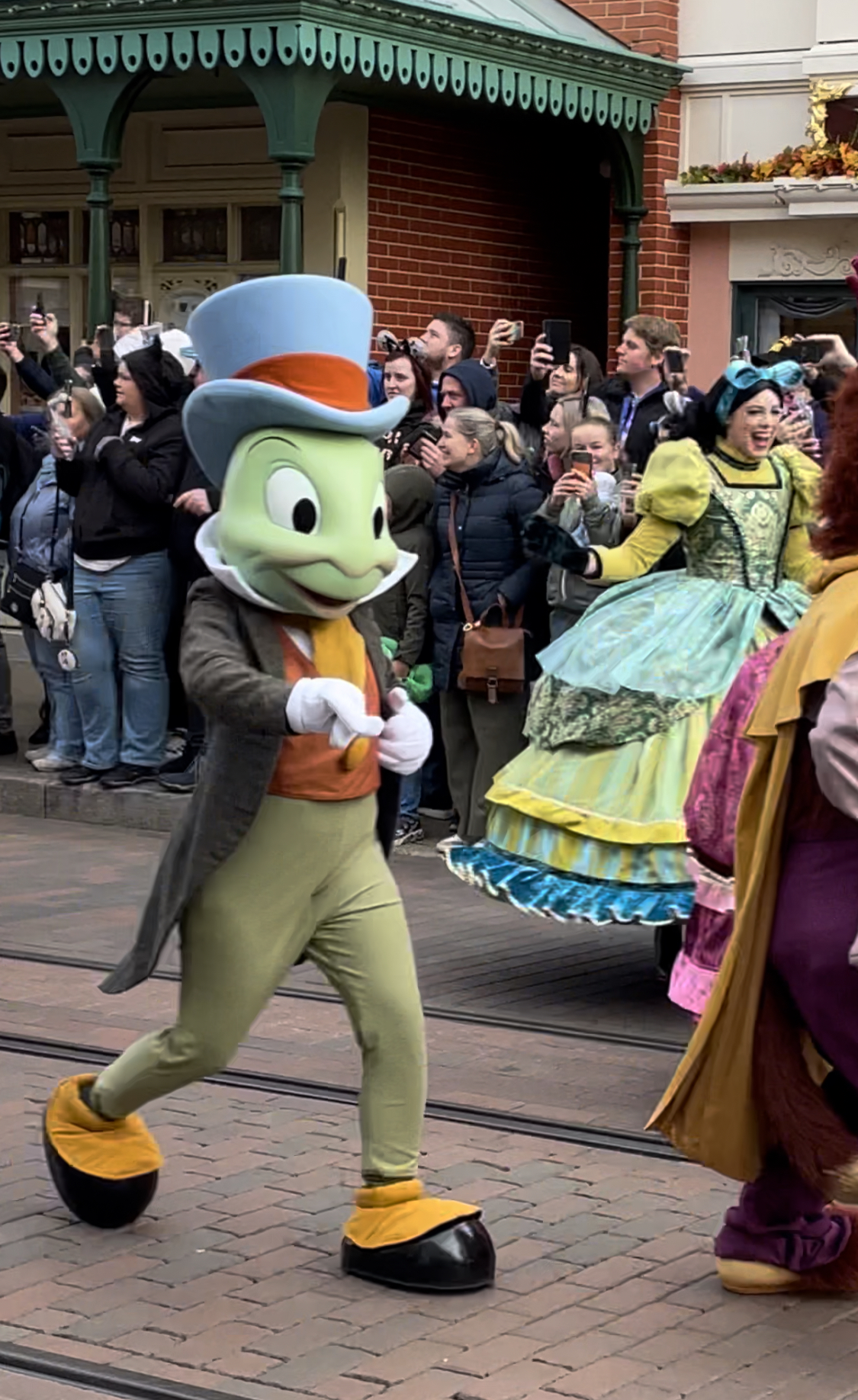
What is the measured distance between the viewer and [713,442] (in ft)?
23.7

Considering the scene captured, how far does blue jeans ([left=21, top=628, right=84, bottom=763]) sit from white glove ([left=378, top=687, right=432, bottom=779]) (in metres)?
5.90

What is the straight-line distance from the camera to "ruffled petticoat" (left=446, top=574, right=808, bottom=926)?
681 centimetres

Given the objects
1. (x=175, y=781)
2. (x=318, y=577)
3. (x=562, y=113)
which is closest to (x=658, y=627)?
(x=318, y=577)

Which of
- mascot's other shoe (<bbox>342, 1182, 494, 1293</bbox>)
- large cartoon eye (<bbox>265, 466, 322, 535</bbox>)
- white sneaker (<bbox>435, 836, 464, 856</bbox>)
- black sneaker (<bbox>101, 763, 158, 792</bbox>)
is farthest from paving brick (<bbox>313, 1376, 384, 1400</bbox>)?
black sneaker (<bbox>101, 763, 158, 792</bbox>)

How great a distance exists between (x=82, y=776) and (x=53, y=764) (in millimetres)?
239

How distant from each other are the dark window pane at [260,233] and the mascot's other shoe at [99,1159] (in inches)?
424

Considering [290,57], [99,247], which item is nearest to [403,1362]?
[290,57]

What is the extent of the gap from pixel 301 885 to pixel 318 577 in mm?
613

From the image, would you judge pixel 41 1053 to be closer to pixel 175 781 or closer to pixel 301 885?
pixel 301 885

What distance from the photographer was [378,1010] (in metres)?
4.65

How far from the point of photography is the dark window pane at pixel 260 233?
1513 centimetres

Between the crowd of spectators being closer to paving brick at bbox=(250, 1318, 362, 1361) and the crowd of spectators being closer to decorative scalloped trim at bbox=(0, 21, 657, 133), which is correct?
decorative scalloped trim at bbox=(0, 21, 657, 133)

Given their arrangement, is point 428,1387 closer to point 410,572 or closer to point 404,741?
point 404,741

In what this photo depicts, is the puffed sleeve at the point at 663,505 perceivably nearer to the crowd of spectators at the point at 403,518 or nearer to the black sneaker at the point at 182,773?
the crowd of spectators at the point at 403,518
